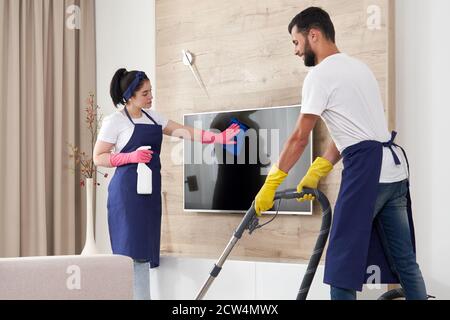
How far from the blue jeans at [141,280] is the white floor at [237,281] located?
1.10 feet

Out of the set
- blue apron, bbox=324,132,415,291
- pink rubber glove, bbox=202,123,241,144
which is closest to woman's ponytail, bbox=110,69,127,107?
pink rubber glove, bbox=202,123,241,144

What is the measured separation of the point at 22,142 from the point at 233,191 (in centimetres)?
158

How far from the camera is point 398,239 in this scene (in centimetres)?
243

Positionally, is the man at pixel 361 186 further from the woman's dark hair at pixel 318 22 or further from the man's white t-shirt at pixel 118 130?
the man's white t-shirt at pixel 118 130

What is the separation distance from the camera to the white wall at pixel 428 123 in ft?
10.6

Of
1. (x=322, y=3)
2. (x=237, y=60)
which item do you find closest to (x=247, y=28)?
(x=237, y=60)

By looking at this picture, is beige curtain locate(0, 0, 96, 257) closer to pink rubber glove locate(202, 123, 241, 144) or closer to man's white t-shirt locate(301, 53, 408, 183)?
pink rubber glove locate(202, 123, 241, 144)

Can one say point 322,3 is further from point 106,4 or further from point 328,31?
point 106,4

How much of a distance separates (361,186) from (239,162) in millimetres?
1625

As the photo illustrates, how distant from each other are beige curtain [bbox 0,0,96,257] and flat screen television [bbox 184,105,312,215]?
108 centimetres

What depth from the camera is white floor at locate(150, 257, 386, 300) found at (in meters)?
3.43

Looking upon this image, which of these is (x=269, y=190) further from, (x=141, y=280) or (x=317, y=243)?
(x=141, y=280)

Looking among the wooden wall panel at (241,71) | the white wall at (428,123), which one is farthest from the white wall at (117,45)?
the white wall at (428,123)

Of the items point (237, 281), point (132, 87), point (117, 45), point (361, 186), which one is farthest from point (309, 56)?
point (117, 45)
